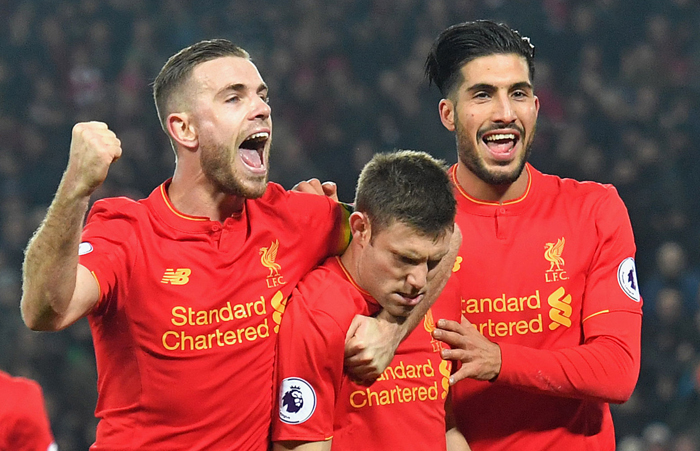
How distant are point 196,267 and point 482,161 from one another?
97 centimetres

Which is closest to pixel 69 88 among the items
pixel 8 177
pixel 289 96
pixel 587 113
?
pixel 8 177

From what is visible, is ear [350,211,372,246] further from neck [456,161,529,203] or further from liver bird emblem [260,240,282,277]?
neck [456,161,529,203]

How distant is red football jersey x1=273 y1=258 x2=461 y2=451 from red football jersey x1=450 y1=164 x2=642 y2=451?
274 millimetres

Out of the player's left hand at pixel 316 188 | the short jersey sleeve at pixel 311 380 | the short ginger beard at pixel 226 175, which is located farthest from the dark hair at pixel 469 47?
the short jersey sleeve at pixel 311 380

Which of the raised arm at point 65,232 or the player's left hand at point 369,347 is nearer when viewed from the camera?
the raised arm at point 65,232

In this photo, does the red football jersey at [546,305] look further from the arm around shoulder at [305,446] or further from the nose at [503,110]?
the arm around shoulder at [305,446]

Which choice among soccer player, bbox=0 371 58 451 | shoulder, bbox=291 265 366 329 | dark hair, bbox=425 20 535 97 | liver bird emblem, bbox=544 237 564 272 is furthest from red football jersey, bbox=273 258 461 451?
dark hair, bbox=425 20 535 97

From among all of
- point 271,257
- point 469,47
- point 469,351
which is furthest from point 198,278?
point 469,47

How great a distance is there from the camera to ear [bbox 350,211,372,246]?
8.27 feet

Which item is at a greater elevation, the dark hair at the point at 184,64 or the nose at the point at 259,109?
the dark hair at the point at 184,64

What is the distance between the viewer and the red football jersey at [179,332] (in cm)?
246

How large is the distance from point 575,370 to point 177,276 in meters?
1.13

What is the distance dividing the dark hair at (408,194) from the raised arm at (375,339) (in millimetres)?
174

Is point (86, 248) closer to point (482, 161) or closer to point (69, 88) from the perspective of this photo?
point (482, 161)
